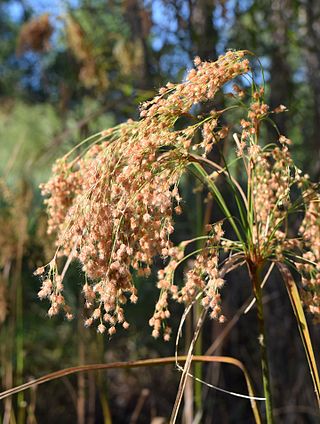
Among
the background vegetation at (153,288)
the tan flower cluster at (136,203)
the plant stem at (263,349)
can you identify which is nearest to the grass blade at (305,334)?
the plant stem at (263,349)

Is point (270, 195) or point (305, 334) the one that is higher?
point (270, 195)

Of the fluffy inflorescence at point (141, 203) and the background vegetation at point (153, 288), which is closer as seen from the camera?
the fluffy inflorescence at point (141, 203)

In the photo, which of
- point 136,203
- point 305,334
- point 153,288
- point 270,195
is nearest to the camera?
point 136,203

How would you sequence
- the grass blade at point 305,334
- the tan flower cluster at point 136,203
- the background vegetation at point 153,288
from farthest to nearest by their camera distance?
1. the background vegetation at point 153,288
2. the grass blade at point 305,334
3. the tan flower cluster at point 136,203

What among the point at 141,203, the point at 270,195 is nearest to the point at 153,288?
the point at 270,195

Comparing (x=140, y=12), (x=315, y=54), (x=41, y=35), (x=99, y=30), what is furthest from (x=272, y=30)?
(x=99, y=30)

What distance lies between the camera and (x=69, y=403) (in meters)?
3.68

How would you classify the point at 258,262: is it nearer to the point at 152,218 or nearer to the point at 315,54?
the point at 152,218

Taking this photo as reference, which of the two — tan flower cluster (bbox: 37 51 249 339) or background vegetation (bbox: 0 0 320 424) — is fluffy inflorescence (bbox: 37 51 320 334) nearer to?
tan flower cluster (bbox: 37 51 249 339)

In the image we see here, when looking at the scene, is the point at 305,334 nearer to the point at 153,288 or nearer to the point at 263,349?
the point at 263,349

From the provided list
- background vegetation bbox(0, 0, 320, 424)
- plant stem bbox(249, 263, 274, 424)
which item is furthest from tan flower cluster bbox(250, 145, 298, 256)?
background vegetation bbox(0, 0, 320, 424)

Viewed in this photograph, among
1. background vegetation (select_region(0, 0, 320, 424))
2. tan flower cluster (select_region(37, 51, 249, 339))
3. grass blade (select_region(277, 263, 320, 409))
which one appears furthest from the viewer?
background vegetation (select_region(0, 0, 320, 424))

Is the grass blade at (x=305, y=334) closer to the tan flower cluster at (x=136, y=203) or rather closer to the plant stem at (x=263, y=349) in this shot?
the plant stem at (x=263, y=349)

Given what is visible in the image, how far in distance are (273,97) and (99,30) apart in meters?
3.26
